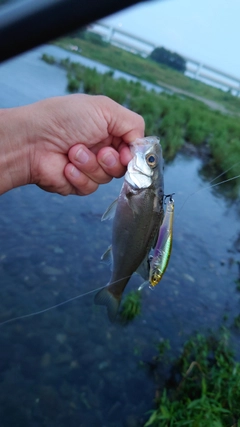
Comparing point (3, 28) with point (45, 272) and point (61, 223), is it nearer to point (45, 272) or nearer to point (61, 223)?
point (45, 272)

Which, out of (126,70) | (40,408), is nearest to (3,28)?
(40,408)

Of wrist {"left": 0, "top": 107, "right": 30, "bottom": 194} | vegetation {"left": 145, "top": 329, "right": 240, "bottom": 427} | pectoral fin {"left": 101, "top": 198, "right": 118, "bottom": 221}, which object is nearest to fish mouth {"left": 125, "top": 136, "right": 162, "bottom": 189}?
pectoral fin {"left": 101, "top": 198, "right": 118, "bottom": 221}

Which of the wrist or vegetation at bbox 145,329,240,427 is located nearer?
the wrist

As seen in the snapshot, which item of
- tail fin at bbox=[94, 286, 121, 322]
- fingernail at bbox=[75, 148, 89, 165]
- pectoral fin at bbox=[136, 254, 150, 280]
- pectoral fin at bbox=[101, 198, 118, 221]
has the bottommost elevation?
tail fin at bbox=[94, 286, 121, 322]

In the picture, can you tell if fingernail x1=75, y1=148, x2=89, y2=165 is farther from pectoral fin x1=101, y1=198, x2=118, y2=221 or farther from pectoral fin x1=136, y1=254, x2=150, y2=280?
pectoral fin x1=136, y1=254, x2=150, y2=280

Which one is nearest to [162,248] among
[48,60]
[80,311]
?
[80,311]

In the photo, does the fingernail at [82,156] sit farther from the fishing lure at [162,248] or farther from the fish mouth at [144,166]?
the fishing lure at [162,248]
